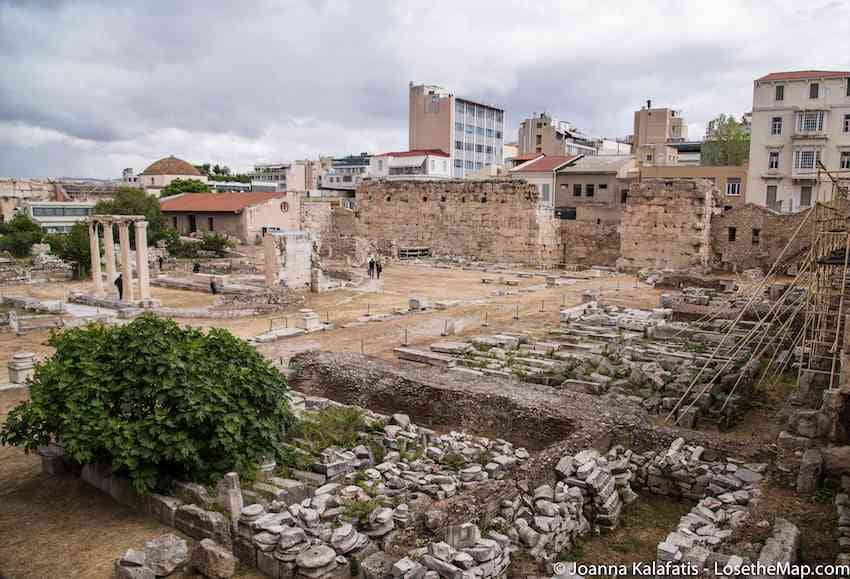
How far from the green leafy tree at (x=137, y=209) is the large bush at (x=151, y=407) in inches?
1267

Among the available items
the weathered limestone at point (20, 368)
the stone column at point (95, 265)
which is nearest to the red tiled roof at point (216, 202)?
the stone column at point (95, 265)

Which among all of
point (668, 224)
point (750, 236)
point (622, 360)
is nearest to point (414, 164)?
point (668, 224)

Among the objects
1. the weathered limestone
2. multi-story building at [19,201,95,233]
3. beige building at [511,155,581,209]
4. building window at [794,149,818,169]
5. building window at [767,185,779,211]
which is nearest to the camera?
the weathered limestone

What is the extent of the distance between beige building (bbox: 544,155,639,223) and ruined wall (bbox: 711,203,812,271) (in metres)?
9.70

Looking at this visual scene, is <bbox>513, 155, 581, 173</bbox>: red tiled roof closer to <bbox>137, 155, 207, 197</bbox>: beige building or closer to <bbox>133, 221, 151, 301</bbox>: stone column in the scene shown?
<bbox>133, 221, 151, 301</bbox>: stone column

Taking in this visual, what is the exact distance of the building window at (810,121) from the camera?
4075 cm

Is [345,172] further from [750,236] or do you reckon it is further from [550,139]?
[750,236]

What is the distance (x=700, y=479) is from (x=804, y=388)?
375 centimetres

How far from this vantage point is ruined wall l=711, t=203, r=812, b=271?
29547 millimetres

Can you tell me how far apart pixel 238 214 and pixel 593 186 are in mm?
24146

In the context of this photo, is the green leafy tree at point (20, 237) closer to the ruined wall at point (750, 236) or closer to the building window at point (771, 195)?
the ruined wall at point (750, 236)

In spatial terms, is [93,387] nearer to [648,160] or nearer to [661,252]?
[661,252]

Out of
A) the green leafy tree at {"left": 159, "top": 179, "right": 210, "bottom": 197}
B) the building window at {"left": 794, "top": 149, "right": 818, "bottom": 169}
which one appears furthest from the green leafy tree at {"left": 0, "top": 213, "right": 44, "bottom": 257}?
the building window at {"left": 794, "top": 149, "right": 818, "bottom": 169}

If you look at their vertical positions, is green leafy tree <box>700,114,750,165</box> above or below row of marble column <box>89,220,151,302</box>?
above
